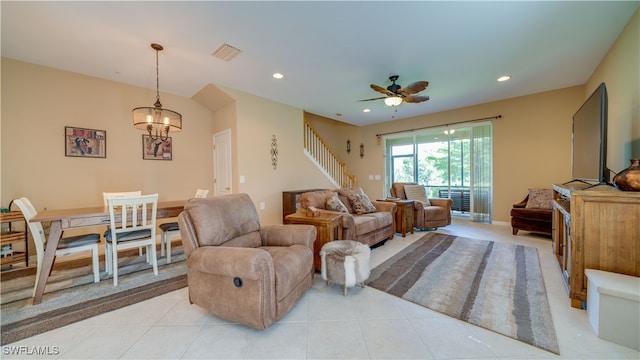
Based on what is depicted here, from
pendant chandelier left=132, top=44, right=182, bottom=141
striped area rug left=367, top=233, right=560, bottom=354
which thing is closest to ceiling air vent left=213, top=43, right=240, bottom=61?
pendant chandelier left=132, top=44, right=182, bottom=141

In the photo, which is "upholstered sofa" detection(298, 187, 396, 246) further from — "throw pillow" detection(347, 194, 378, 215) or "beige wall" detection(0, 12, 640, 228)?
"beige wall" detection(0, 12, 640, 228)

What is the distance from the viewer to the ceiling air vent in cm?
282

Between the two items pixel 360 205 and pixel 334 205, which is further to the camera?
pixel 360 205

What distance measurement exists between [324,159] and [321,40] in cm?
367

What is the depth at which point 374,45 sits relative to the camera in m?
2.80

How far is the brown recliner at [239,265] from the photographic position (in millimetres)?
1635

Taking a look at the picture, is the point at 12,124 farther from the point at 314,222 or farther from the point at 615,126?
the point at 615,126

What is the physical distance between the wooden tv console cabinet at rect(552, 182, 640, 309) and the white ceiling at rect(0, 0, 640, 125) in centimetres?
180

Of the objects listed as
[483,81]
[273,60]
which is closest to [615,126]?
[483,81]

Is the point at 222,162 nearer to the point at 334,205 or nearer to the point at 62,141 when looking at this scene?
the point at 62,141

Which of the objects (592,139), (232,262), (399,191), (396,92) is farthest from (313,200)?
(592,139)

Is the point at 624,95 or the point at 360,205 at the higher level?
the point at 624,95

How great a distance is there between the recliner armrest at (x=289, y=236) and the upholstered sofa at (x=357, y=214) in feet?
2.36

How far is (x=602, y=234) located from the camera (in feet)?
5.85
